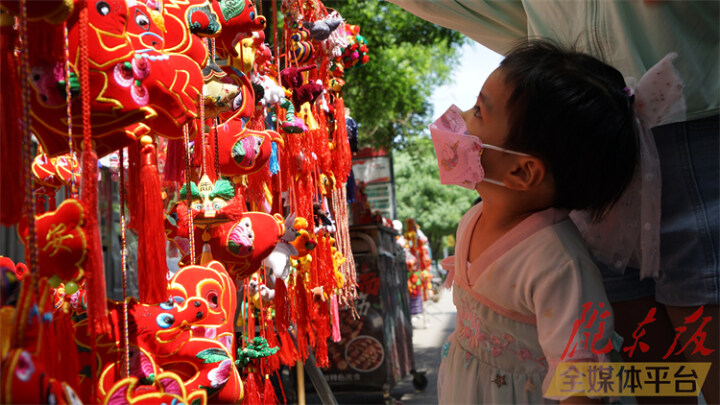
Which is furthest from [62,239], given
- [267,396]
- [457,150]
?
[267,396]

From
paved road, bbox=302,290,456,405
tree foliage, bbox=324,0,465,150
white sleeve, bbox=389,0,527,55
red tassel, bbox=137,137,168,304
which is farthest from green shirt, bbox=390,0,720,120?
tree foliage, bbox=324,0,465,150

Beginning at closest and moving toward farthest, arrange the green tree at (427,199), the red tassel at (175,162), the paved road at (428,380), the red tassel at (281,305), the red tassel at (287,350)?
1. the red tassel at (175,162)
2. the red tassel at (281,305)
3. the red tassel at (287,350)
4. the paved road at (428,380)
5. the green tree at (427,199)

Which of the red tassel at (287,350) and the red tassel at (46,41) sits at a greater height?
the red tassel at (46,41)

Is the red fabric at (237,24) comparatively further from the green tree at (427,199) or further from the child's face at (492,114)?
the green tree at (427,199)

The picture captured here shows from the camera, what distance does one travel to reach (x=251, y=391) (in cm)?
154

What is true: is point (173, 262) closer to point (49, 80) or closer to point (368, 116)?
point (49, 80)

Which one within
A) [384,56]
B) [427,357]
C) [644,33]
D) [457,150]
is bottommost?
[427,357]

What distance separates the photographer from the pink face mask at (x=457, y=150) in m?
1.20

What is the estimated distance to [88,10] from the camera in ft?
2.79

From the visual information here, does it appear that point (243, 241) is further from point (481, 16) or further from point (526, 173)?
point (481, 16)

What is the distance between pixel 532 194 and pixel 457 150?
0.18m

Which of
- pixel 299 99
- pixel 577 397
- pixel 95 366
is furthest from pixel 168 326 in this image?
pixel 299 99

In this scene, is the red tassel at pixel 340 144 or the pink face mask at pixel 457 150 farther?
the red tassel at pixel 340 144

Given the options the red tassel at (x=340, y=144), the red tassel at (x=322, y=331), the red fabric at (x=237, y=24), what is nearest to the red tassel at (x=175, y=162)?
the red fabric at (x=237, y=24)
